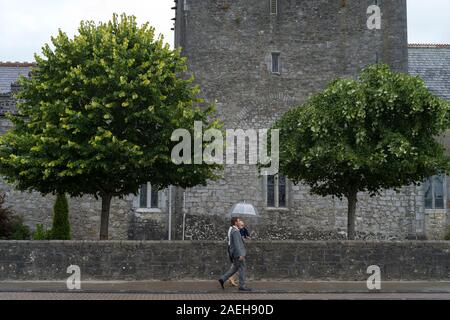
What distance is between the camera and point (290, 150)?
1936cm

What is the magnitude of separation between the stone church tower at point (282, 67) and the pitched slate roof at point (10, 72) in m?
9.86

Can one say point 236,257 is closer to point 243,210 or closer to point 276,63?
point 243,210

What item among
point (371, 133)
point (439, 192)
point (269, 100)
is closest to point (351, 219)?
point (371, 133)

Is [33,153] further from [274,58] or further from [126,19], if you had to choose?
[274,58]

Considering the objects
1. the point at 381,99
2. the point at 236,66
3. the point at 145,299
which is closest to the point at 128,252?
the point at 145,299

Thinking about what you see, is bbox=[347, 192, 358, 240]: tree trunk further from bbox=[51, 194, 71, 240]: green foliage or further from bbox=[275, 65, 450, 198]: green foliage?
bbox=[51, 194, 71, 240]: green foliage

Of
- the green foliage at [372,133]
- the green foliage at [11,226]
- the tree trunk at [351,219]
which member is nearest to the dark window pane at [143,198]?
the green foliage at [11,226]

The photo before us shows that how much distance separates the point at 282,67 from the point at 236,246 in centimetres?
1459

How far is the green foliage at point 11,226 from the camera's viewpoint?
25.2 meters

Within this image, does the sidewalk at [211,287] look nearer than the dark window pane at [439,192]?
Yes

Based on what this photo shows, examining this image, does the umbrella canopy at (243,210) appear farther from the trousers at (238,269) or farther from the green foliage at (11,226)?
the green foliage at (11,226)

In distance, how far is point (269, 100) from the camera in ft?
92.6

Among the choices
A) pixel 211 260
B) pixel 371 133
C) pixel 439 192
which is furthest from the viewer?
pixel 439 192

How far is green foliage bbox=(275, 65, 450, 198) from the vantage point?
60.0 ft
